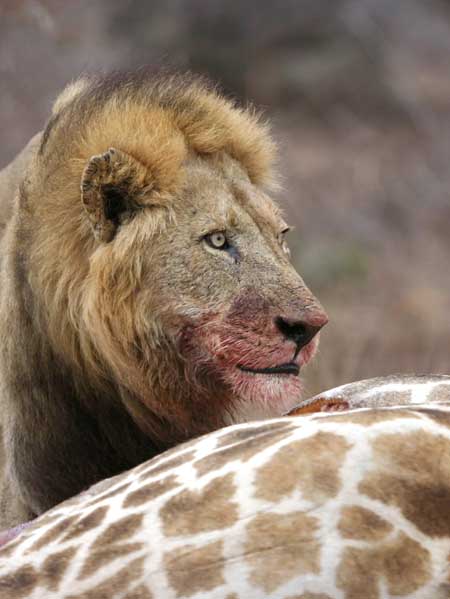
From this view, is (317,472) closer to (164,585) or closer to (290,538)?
(290,538)

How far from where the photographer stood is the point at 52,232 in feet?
11.7

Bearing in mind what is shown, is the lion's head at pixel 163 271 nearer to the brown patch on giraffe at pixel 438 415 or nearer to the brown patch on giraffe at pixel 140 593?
the brown patch on giraffe at pixel 438 415

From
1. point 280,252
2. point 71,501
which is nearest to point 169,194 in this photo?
point 280,252

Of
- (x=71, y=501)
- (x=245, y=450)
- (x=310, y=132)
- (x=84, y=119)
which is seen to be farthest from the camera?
(x=310, y=132)

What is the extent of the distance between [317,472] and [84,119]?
1.75 metres

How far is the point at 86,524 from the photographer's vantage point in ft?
7.64

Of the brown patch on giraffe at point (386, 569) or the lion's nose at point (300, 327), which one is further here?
the lion's nose at point (300, 327)

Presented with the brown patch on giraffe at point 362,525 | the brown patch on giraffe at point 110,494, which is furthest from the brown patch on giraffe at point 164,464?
the brown patch on giraffe at point 362,525

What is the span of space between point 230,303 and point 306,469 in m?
1.14

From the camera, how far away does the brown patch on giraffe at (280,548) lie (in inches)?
83.7

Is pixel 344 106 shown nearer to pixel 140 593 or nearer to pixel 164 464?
pixel 164 464

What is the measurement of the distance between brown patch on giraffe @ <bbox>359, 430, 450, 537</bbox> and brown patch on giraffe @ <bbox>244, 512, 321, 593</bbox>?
13 cm

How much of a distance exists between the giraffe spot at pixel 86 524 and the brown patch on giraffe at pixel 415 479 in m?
0.49

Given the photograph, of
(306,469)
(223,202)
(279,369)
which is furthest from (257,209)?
(306,469)
